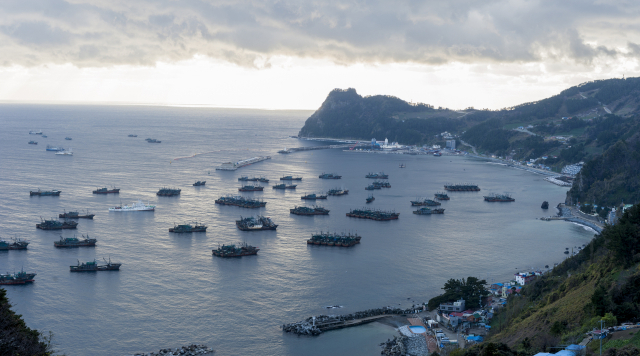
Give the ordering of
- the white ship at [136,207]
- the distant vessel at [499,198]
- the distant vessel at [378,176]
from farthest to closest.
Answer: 1. the distant vessel at [378,176]
2. the distant vessel at [499,198]
3. the white ship at [136,207]

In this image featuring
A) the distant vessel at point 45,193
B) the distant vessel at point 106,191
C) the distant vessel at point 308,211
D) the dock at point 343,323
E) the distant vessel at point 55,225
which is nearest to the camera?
the dock at point 343,323

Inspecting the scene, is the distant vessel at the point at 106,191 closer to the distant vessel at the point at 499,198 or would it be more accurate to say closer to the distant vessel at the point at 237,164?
the distant vessel at the point at 237,164

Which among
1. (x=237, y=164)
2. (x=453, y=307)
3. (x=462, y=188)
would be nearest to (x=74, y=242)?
(x=453, y=307)

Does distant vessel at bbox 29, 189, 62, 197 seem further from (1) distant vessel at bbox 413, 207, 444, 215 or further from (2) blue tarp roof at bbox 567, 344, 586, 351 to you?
(2) blue tarp roof at bbox 567, 344, 586, 351

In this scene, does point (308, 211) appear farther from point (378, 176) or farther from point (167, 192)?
point (378, 176)

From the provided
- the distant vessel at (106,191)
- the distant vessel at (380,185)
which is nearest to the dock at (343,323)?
the distant vessel at (106,191)

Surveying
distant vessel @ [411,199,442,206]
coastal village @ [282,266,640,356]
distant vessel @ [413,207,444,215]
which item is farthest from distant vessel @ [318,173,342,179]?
coastal village @ [282,266,640,356]
